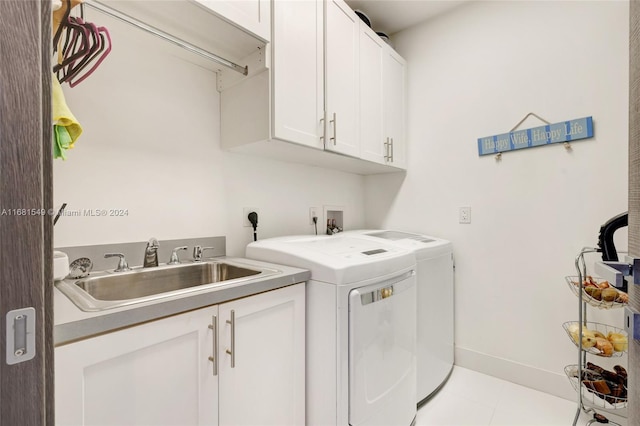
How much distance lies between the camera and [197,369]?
36.5 inches

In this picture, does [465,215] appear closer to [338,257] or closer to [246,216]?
[338,257]

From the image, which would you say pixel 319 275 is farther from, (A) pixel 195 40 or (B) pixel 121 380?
(A) pixel 195 40

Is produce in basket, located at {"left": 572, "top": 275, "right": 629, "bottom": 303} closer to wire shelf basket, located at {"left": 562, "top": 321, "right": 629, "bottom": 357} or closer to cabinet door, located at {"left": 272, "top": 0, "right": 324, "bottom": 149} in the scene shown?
wire shelf basket, located at {"left": 562, "top": 321, "right": 629, "bottom": 357}

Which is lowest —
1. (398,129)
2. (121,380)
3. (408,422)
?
(408,422)

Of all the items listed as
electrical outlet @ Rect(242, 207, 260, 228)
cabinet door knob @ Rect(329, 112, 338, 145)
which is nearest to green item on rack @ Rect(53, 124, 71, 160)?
electrical outlet @ Rect(242, 207, 260, 228)

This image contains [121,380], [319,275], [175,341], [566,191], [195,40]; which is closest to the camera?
[121,380]

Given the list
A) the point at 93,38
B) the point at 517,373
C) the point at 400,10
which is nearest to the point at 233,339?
the point at 93,38

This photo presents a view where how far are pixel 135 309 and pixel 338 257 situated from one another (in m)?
0.77

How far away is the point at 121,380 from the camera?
0.78 m

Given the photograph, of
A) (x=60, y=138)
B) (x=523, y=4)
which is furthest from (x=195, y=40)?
(x=523, y=4)

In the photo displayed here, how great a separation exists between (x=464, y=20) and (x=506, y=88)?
62 centimetres

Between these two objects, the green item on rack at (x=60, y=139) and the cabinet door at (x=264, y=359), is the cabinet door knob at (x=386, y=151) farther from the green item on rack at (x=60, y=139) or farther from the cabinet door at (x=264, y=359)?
the green item on rack at (x=60, y=139)

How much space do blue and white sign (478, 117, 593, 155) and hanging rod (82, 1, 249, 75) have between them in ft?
5.41

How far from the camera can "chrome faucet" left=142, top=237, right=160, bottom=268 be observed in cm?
134
